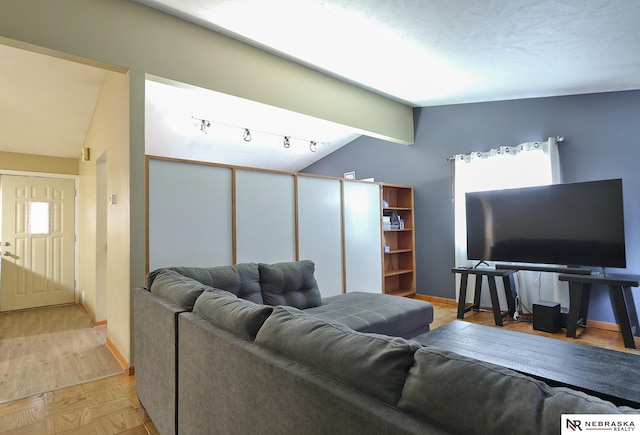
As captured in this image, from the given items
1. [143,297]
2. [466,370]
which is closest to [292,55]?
[143,297]

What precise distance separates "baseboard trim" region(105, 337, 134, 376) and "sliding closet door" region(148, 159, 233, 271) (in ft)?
2.55

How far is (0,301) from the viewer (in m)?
4.61

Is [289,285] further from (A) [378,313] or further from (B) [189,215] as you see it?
(B) [189,215]

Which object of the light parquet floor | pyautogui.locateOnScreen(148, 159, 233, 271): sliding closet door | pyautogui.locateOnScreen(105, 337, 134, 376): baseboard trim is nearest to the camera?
the light parquet floor

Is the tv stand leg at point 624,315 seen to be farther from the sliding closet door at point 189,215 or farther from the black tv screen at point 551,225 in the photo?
the sliding closet door at point 189,215

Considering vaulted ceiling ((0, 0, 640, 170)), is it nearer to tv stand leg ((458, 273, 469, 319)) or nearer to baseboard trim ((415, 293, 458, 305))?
tv stand leg ((458, 273, 469, 319))

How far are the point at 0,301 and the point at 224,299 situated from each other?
4921mm

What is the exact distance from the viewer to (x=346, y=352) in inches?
37.0

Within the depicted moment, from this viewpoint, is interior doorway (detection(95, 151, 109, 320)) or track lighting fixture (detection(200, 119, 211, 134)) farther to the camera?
track lighting fixture (detection(200, 119, 211, 134))

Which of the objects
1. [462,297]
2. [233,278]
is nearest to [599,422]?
[233,278]

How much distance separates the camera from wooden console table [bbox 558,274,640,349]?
10.5ft

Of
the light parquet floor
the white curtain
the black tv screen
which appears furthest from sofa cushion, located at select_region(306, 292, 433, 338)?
the white curtain

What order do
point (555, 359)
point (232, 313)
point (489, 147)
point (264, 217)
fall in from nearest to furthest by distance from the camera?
point (232, 313) < point (555, 359) < point (264, 217) < point (489, 147)

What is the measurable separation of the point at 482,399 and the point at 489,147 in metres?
4.65
